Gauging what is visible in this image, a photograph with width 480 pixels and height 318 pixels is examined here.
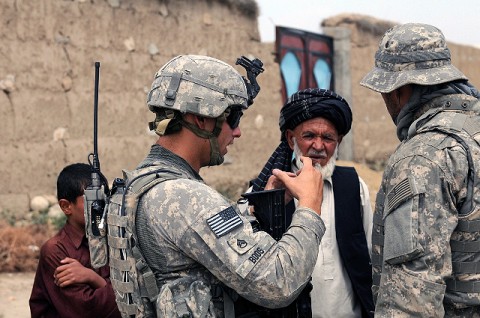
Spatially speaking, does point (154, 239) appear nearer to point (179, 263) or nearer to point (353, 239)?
point (179, 263)

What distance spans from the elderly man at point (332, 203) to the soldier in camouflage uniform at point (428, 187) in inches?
19.9

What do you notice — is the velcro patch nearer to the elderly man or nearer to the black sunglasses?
the black sunglasses

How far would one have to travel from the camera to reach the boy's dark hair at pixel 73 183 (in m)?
3.46

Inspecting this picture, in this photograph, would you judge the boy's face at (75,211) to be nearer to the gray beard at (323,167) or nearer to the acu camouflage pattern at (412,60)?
the gray beard at (323,167)

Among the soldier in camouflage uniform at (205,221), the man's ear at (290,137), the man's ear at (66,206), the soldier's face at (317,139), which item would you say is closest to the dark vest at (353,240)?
the soldier's face at (317,139)

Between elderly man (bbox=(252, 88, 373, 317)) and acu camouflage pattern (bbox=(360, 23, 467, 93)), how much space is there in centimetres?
76

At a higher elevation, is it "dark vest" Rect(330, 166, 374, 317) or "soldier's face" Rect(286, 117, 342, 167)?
"soldier's face" Rect(286, 117, 342, 167)

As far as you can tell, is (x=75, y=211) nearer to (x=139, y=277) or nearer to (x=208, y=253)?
(x=139, y=277)

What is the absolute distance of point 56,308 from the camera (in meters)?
3.28

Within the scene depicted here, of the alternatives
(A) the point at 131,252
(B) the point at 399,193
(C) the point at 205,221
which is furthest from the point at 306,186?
(A) the point at 131,252

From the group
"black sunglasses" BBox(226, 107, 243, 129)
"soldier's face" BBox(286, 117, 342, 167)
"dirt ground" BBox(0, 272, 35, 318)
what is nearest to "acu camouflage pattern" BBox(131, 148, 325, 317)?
"black sunglasses" BBox(226, 107, 243, 129)

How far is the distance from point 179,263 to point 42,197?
4944mm

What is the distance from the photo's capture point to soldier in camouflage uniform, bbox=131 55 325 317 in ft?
7.66

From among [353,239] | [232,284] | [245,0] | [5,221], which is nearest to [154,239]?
[232,284]
